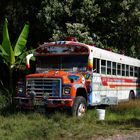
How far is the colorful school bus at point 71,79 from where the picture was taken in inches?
578

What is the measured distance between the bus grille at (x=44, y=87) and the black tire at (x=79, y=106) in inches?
26.0

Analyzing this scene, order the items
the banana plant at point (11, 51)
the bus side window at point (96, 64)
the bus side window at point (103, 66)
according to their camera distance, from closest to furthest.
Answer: the bus side window at point (96, 64) → the bus side window at point (103, 66) → the banana plant at point (11, 51)

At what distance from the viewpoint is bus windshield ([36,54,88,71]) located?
627 inches

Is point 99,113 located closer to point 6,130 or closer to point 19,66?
point 6,130

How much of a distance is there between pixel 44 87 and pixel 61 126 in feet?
9.17

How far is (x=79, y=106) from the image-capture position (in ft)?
49.4

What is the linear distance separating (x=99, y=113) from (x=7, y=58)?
5.70 meters

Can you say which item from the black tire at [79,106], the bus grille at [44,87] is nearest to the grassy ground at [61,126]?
the black tire at [79,106]

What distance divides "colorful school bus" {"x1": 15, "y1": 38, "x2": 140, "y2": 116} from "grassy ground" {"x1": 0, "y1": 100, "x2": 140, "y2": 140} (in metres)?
0.52

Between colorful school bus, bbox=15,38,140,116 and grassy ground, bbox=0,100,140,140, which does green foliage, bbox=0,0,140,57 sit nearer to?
colorful school bus, bbox=15,38,140,116

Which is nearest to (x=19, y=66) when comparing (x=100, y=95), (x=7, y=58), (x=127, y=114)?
(x=7, y=58)

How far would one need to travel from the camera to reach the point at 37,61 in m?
16.8

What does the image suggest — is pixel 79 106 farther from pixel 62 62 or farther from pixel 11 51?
pixel 11 51

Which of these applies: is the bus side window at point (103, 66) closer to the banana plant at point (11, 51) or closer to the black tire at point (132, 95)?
the banana plant at point (11, 51)
